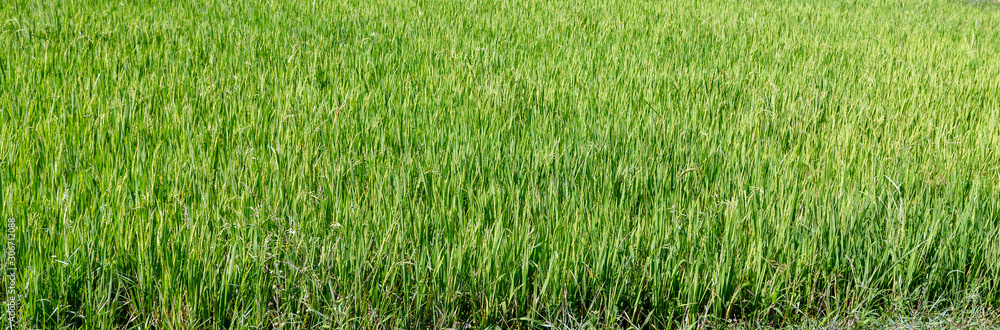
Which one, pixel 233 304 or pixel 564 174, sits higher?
pixel 564 174

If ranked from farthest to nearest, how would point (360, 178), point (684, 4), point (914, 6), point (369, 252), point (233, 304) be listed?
point (914, 6) → point (684, 4) → point (360, 178) → point (369, 252) → point (233, 304)

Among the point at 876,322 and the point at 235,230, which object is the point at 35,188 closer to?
the point at 235,230

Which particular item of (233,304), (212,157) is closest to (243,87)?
(212,157)

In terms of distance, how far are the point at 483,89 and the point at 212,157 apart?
113 centimetres

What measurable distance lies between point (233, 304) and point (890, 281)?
1296 mm

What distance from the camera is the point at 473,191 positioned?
1694 millimetres

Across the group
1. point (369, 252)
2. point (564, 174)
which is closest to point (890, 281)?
point (564, 174)

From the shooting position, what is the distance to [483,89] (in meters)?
2.69

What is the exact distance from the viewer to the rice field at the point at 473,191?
4.18 feet

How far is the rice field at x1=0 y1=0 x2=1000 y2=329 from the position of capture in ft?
4.18

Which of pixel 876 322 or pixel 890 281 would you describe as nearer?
pixel 876 322

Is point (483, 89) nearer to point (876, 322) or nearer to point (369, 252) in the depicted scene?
point (369, 252)

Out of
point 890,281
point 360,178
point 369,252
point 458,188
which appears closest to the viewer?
point 369,252

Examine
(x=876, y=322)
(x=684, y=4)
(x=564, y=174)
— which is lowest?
(x=876, y=322)
